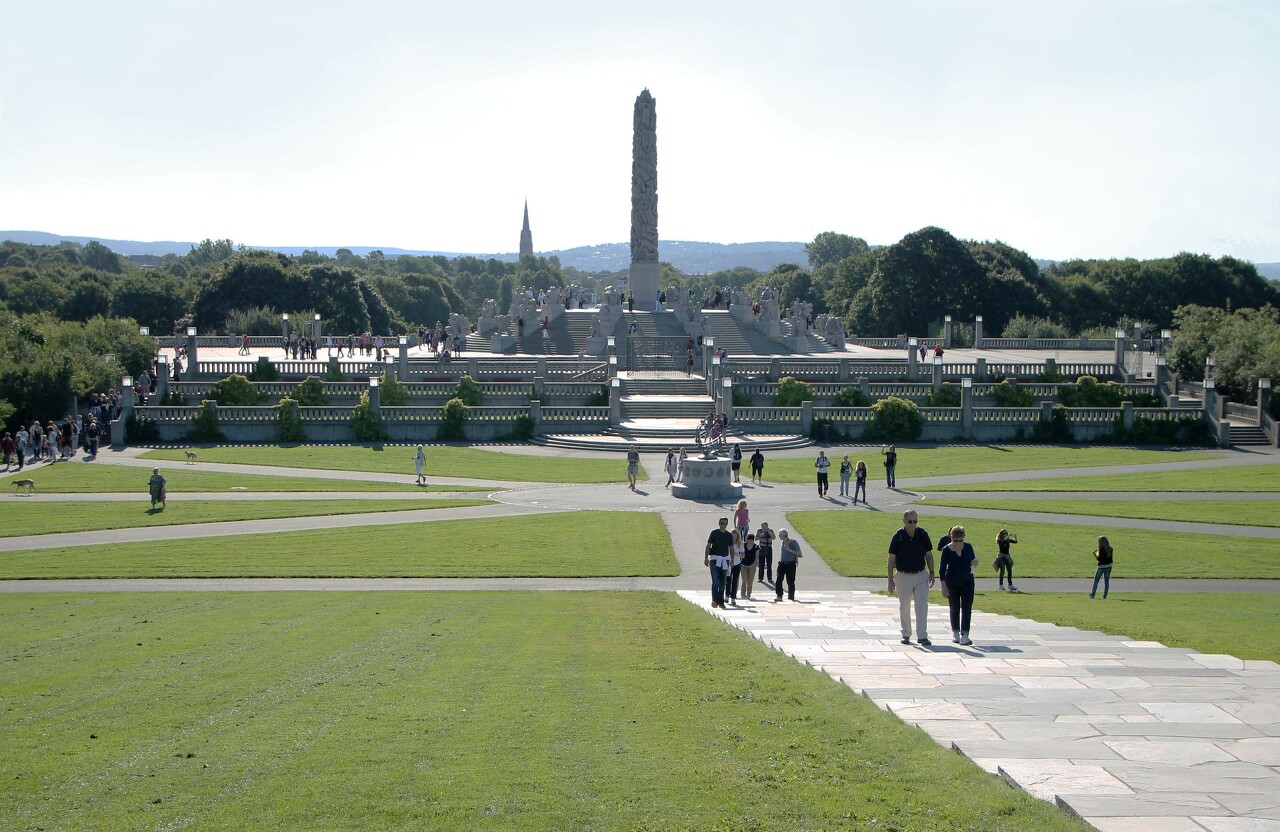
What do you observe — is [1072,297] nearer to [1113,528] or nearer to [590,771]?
[1113,528]

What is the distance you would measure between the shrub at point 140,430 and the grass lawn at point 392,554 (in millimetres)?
25814

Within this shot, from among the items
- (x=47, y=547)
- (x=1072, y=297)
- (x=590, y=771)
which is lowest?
(x=47, y=547)

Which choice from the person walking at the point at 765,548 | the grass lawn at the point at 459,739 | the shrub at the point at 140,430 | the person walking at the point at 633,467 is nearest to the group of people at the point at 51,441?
the shrub at the point at 140,430

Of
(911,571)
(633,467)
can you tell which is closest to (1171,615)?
(911,571)

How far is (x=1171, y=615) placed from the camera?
22234 mm

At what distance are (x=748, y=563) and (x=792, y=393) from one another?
36.8 m

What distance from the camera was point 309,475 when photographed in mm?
45906

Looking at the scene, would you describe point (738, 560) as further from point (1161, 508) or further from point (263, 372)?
point (263, 372)

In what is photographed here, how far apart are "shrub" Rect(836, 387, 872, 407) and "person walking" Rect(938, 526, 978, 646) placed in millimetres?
42207

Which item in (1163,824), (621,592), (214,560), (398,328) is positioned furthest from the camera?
(398,328)

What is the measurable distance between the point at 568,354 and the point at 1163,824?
7191 centimetres

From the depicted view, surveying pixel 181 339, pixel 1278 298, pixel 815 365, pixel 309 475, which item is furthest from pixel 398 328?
pixel 1278 298

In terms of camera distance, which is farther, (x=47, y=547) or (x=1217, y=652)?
(x=47, y=547)

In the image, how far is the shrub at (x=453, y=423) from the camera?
56312 millimetres
